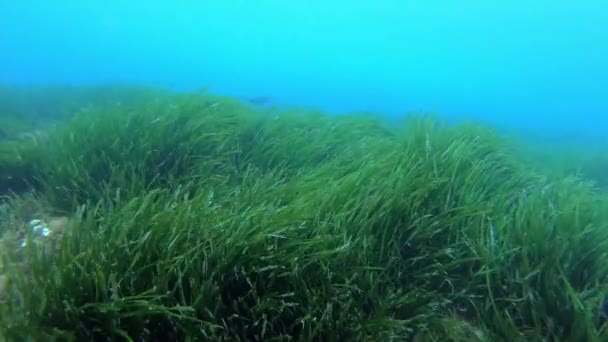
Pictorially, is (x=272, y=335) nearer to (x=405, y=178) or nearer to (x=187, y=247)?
(x=187, y=247)

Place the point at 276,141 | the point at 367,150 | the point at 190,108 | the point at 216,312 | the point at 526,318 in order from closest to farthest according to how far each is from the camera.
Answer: the point at 216,312 → the point at 526,318 → the point at 367,150 → the point at 276,141 → the point at 190,108

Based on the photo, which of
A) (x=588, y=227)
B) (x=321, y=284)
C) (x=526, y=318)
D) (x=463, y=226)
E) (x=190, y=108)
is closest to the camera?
(x=321, y=284)

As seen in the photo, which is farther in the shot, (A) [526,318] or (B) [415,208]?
(B) [415,208]

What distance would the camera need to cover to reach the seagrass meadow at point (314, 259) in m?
1.97

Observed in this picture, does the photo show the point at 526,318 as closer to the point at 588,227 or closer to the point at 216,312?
the point at 588,227

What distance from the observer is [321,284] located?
2279mm

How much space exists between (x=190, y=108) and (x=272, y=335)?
4.15 m

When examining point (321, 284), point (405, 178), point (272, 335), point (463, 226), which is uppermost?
point (405, 178)

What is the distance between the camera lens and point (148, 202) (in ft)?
8.29

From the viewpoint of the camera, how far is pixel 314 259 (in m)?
2.27

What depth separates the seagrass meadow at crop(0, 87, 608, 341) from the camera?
1975 millimetres

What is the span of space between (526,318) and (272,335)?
148cm

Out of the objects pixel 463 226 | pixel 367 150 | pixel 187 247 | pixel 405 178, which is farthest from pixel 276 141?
pixel 187 247

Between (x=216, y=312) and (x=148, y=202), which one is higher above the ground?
(x=148, y=202)
